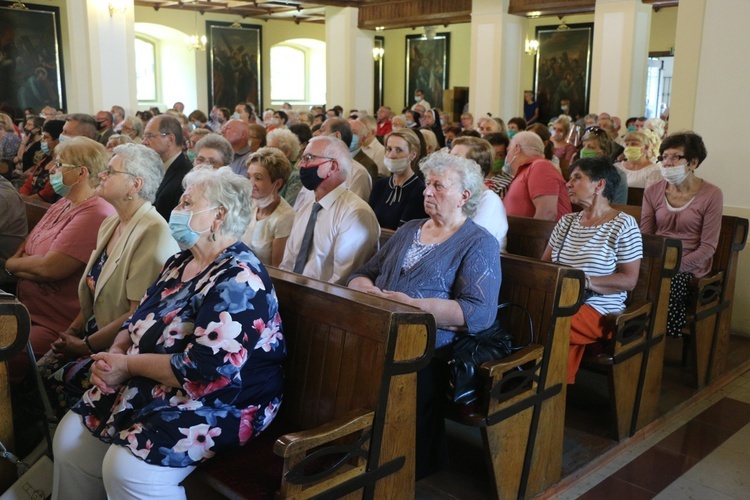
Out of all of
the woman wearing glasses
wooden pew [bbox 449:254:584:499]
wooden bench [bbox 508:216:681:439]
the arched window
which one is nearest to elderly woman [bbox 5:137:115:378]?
the woman wearing glasses

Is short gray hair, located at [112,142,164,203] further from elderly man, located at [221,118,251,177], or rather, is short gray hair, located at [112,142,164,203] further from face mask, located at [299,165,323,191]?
elderly man, located at [221,118,251,177]

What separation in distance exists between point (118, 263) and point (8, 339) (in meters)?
0.71

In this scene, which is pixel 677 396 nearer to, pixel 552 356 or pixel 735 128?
pixel 552 356

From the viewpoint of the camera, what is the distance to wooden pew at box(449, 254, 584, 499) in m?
2.56

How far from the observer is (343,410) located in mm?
2221

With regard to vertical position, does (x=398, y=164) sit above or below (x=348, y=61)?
below

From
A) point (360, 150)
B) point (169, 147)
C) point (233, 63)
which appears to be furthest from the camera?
point (233, 63)

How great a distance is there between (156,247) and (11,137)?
7.17 meters

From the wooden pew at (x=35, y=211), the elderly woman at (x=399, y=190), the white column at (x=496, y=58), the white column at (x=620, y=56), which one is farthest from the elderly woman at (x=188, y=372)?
the white column at (x=496, y=58)

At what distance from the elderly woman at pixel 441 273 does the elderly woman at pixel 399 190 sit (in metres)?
1.10

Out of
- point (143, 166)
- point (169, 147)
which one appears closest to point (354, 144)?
point (169, 147)

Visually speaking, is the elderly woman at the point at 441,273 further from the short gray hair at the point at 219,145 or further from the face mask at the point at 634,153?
the face mask at the point at 634,153

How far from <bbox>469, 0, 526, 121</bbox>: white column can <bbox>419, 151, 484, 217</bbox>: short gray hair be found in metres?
10.4

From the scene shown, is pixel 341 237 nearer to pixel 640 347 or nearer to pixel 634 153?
pixel 640 347
